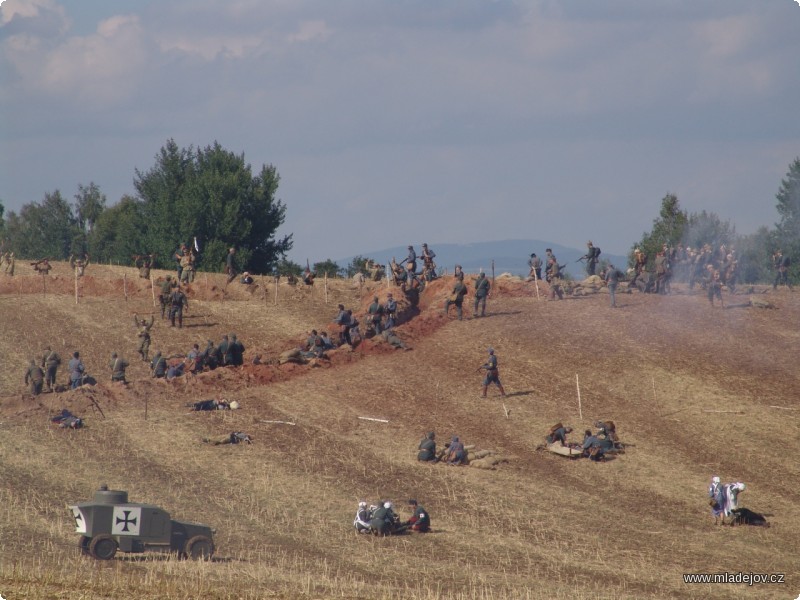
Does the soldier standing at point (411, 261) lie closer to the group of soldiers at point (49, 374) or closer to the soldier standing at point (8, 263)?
the group of soldiers at point (49, 374)

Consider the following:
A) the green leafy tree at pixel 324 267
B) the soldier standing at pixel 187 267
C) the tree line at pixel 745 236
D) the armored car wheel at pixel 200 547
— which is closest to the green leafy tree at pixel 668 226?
the tree line at pixel 745 236

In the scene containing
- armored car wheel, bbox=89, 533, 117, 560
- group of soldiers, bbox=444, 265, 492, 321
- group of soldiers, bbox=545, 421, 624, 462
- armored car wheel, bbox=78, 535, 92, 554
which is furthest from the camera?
group of soldiers, bbox=444, 265, 492, 321

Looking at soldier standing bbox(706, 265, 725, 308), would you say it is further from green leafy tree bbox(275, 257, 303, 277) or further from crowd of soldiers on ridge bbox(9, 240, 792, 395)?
green leafy tree bbox(275, 257, 303, 277)

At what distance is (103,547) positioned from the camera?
24.1 meters

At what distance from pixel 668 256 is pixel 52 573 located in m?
39.4

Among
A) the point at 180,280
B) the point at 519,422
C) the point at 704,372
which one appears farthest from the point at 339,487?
the point at 180,280

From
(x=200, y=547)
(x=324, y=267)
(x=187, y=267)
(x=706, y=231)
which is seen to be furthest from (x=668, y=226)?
(x=200, y=547)

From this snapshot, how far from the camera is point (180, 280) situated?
5528 cm

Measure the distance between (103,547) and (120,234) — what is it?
75.4m

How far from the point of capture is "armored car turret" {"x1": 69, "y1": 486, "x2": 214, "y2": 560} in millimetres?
23969

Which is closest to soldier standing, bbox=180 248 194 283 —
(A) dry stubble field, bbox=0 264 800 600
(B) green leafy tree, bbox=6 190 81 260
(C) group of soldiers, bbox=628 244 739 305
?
(A) dry stubble field, bbox=0 264 800 600

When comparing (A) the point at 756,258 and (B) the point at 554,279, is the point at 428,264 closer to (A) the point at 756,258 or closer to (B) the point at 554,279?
(B) the point at 554,279

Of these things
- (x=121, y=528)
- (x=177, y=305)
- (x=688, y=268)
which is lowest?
(x=121, y=528)

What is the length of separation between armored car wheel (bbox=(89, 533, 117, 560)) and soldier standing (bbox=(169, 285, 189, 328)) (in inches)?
969
